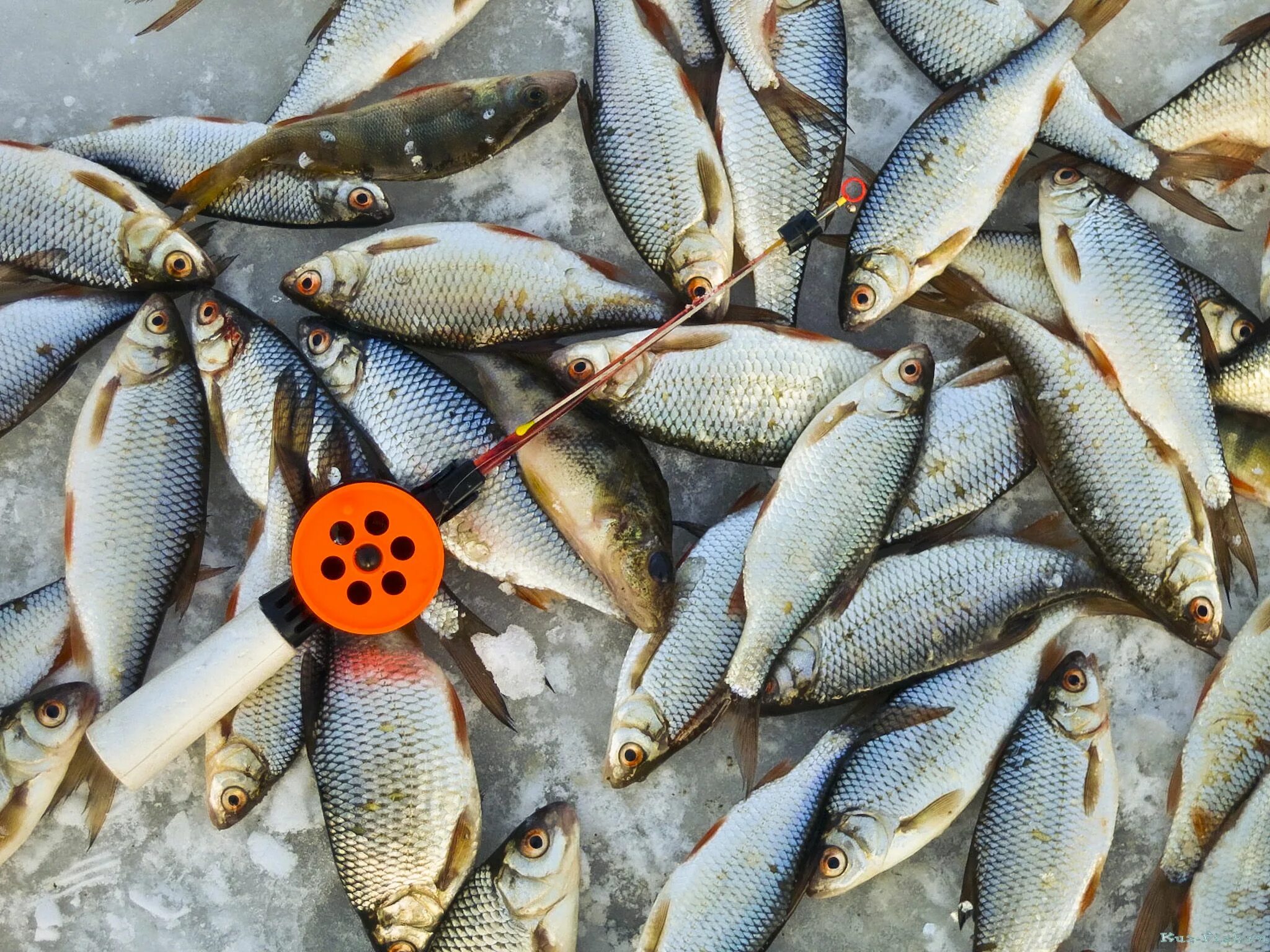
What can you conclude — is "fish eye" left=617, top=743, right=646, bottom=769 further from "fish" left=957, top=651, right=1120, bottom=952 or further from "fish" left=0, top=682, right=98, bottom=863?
"fish" left=0, top=682, right=98, bottom=863

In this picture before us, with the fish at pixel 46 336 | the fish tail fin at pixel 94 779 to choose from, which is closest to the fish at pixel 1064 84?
the fish at pixel 46 336

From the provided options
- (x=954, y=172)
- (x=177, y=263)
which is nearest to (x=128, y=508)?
(x=177, y=263)

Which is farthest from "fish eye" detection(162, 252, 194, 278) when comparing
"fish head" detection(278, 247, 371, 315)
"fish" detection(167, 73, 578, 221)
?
"fish head" detection(278, 247, 371, 315)

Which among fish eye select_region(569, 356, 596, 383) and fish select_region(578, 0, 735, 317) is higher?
fish select_region(578, 0, 735, 317)

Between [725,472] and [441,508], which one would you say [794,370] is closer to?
[725,472]

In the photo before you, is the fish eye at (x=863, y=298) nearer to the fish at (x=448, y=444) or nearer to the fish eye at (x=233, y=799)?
the fish at (x=448, y=444)

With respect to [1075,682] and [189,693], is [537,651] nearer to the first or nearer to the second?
[189,693]
